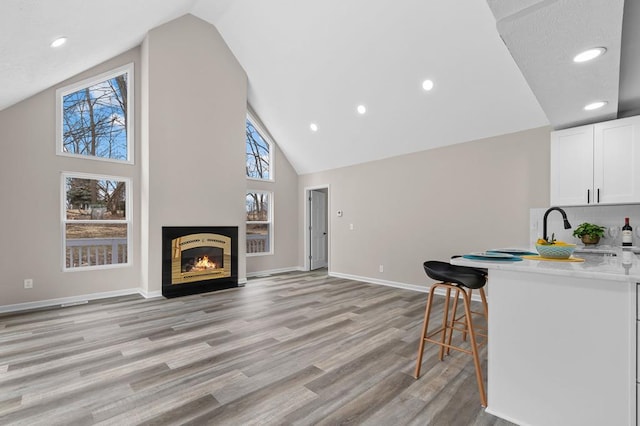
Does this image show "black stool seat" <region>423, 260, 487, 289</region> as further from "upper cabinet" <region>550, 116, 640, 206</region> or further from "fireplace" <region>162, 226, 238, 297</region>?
"fireplace" <region>162, 226, 238, 297</region>

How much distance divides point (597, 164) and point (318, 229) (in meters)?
5.48

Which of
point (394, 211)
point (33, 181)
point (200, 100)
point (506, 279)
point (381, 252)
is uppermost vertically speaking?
point (200, 100)

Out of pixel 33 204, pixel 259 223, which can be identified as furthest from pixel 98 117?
pixel 259 223

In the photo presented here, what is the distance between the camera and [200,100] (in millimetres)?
5410

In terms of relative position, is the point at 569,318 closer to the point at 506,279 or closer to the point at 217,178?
the point at 506,279

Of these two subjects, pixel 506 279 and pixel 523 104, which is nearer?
pixel 506 279

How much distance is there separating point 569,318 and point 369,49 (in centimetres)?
391

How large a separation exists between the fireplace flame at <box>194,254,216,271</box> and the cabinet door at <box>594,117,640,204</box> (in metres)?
5.57

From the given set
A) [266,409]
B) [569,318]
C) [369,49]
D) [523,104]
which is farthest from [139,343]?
[523,104]

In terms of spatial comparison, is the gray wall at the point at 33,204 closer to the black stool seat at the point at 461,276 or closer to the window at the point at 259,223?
the window at the point at 259,223

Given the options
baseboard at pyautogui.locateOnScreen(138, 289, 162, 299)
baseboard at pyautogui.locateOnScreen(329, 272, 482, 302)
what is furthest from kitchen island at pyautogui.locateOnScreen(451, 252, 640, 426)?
baseboard at pyautogui.locateOnScreen(138, 289, 162, 299)

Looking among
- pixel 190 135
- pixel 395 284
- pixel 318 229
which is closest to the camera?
pixel 190 135

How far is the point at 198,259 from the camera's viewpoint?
17.7 feet

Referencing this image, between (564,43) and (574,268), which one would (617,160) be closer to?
(564,43)
